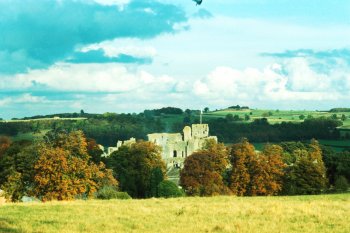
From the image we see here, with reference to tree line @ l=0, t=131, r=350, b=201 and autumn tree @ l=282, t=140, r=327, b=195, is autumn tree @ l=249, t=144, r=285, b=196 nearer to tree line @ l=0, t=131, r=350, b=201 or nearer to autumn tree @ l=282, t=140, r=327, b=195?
tree line @ l=0, t=131, r=350, b=201

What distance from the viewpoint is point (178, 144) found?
126812 mm

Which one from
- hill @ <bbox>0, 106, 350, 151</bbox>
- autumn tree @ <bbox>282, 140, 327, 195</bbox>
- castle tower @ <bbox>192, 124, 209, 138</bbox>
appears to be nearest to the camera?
autumn tree @ <bbox>282, 140, 327, 195</bbox>

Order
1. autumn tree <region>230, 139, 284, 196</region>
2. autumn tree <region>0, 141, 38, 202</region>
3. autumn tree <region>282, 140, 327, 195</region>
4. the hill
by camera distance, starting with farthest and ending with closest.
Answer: the hill → autumn tree <region>282, 140, 327, 195</region> → autumn tree <region>230, 139, 284, 196</region> → autumn tree <region>0, 141, 38, 202</region>

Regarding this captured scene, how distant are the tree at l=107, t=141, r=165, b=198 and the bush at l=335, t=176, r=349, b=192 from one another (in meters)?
26.0

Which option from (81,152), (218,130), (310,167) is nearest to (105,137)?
(218,130)

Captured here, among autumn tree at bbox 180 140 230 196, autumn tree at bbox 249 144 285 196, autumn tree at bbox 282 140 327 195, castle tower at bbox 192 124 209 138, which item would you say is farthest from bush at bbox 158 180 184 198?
castle tower at bbox 192 124 209 138

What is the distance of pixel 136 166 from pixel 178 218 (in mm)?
55788

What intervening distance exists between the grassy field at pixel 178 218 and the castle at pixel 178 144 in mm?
78946

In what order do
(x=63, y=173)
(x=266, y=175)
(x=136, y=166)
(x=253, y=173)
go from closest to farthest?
(x=63, y=173) < (x=266, y=175) < (x=253, y=173) < (x=136, y=166)

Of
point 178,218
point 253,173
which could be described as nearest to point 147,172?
point 253,173

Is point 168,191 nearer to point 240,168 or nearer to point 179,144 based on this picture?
point 240,168

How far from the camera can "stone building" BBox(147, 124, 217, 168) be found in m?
118

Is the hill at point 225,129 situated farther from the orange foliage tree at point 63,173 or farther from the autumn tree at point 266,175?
the orange foliage tree at point 63,173

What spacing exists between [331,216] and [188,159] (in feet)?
153
